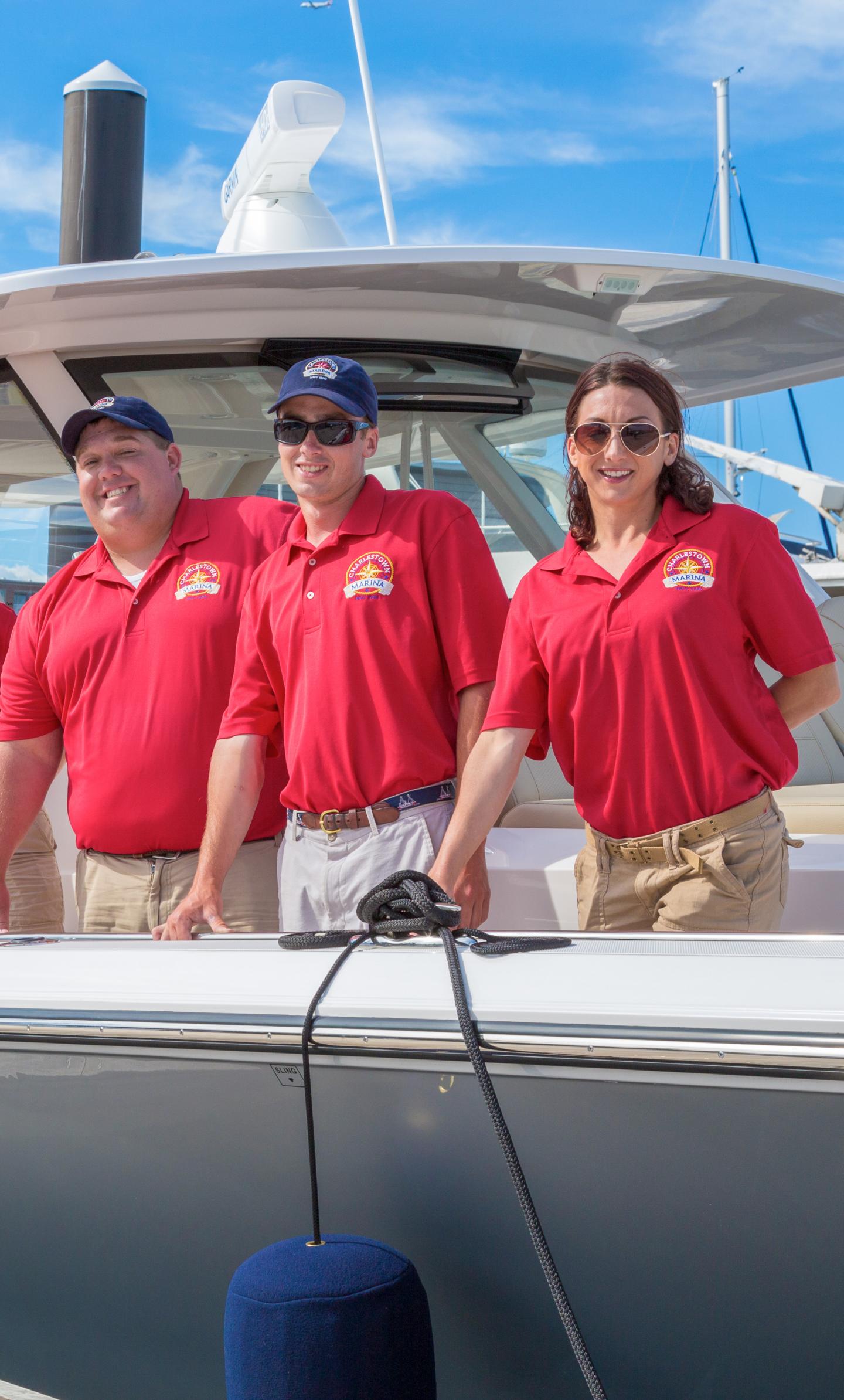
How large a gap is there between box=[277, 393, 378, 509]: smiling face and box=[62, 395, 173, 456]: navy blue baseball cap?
457 millimetres

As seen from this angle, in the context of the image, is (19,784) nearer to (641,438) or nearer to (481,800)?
(481,800)

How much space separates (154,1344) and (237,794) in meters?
0.99

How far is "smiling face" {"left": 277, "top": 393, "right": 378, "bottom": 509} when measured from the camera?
2.69 m

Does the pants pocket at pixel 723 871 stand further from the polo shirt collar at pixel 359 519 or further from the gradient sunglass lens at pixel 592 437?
the polo shirt collar at pixel 359 519

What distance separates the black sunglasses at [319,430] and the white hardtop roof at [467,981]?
3.26 ft

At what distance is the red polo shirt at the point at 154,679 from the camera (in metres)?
2.91

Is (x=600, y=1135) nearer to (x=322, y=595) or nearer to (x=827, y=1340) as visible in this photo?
(x=827, y=1340)

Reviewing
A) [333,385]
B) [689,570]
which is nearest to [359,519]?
[333,385]

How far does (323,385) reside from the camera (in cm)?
267

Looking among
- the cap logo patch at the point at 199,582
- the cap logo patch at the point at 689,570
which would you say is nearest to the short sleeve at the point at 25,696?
the cap logo patch at the point at 199,582

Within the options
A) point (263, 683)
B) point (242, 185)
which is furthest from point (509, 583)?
point (242, 185)

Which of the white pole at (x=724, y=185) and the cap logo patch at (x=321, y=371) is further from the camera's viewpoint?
the white pole at (x=724, y=185)

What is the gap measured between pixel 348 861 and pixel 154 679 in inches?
24.9

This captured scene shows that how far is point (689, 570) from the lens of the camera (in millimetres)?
2230
